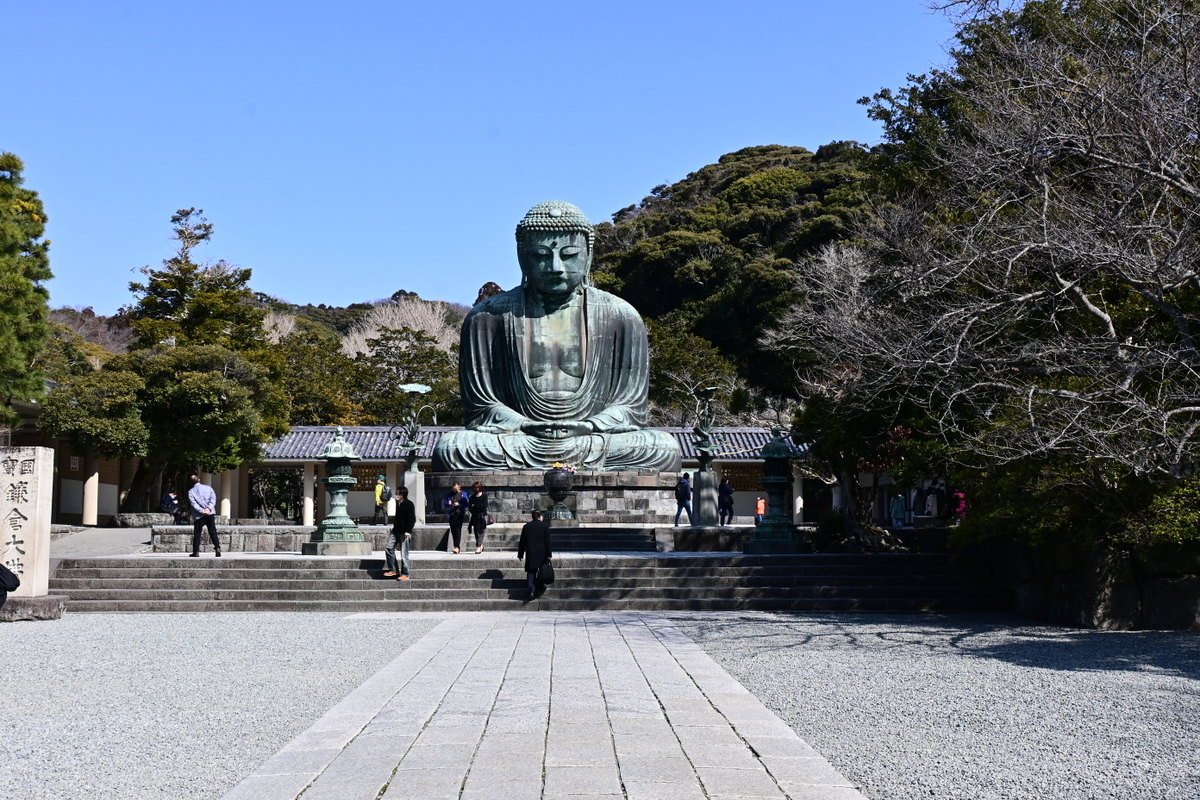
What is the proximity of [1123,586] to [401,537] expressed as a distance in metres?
7.70

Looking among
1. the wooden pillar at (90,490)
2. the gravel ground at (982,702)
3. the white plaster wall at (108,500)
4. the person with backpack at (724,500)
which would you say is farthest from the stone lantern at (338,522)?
the white plaster wall at (108,500)

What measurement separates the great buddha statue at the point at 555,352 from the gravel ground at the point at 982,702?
35.9ft

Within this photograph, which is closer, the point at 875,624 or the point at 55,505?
the point at 875,624

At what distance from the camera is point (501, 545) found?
18891 millimetres

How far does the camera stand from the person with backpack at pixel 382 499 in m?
20.9

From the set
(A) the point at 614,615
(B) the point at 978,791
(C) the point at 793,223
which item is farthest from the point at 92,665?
(C) the point at 793,223

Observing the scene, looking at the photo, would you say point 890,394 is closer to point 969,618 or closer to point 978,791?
point 969,618

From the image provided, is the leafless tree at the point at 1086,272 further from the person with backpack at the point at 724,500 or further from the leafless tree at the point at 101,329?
the leafless tree at the point at 101,329

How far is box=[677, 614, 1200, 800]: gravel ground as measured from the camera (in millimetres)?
5426

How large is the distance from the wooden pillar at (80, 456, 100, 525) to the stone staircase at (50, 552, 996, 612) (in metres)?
17.9

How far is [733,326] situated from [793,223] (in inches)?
258

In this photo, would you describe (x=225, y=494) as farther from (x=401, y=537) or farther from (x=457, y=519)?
(x=401, y=537)

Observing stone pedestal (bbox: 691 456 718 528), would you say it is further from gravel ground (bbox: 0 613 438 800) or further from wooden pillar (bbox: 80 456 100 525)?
wooden pillar (bbox: 80 456 100 525)

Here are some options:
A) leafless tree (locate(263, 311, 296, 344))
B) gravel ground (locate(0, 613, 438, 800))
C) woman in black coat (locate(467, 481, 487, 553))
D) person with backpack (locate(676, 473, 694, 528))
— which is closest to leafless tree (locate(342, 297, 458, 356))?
leafless tree (locate(263, 311, 296, 344))
